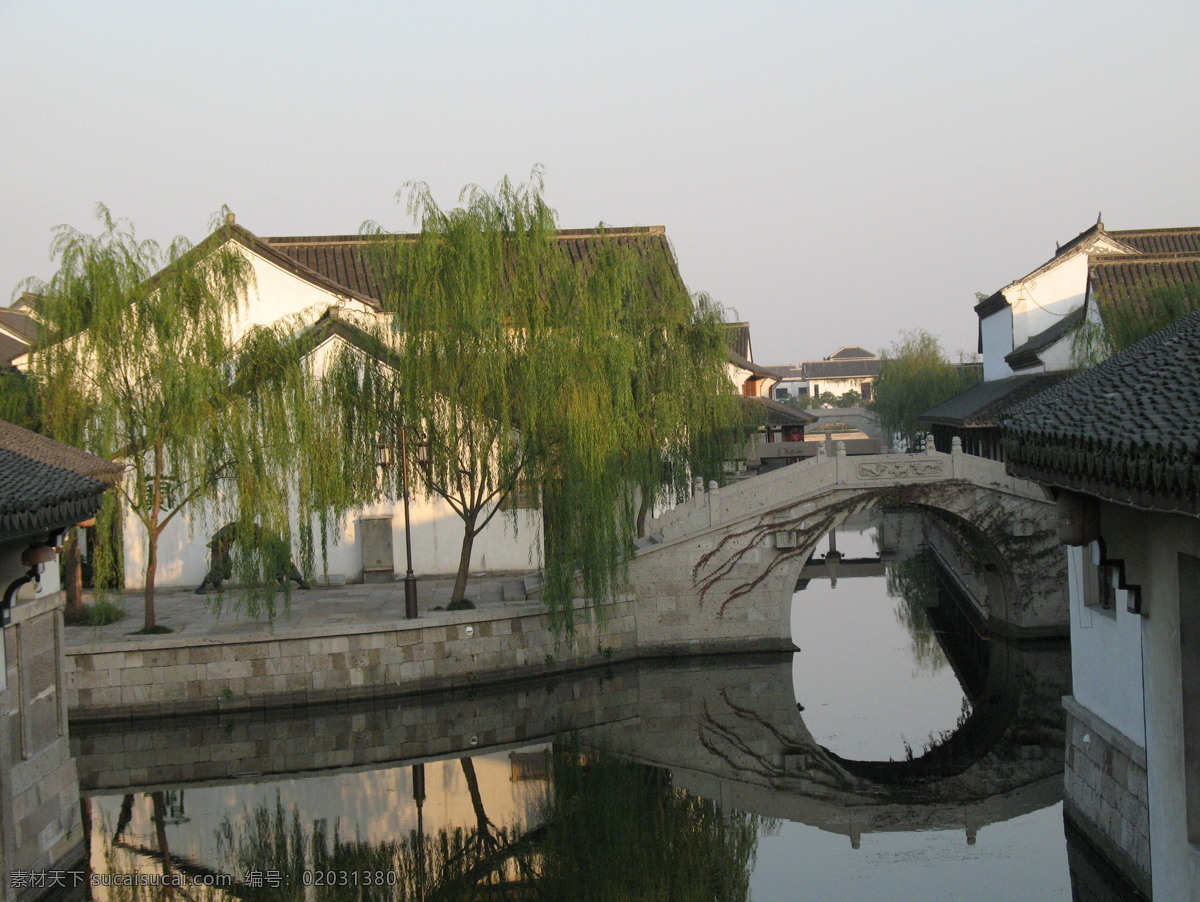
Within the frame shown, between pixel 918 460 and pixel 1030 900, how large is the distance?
8.19 meters

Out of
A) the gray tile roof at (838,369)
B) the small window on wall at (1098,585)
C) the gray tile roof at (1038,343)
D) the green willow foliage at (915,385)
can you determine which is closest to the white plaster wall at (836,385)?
the gray tile roof at (838,369)

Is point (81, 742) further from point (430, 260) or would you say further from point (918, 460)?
A: point (918, 460)

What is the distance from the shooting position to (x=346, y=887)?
864 centimetres

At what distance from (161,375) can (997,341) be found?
18847mm

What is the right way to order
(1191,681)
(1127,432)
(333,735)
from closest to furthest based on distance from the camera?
→ 1. (1127,432)
2. (1191,681)
3. (333,735)

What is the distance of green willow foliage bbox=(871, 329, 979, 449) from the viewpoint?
33.6 m

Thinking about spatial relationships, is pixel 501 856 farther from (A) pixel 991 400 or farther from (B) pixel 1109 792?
(A) pixel 991 400

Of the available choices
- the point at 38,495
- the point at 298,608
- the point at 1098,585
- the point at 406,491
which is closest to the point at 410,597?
the point at 406,491

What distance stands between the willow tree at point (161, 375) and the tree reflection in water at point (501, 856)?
13.6 ft

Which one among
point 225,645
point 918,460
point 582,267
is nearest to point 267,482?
point 225,645

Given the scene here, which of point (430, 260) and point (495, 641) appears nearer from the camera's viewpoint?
point (430, 260)

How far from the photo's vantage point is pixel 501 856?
9.31 m

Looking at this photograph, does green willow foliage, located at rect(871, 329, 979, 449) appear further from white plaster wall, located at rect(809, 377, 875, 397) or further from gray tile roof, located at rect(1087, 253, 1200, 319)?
white plaster wall, located at rect(809, 377, 875, 397)

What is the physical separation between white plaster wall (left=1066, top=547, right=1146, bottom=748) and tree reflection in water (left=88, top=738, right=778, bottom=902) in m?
2.99
